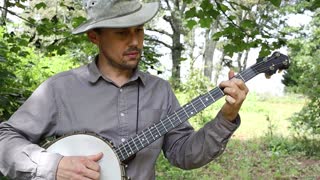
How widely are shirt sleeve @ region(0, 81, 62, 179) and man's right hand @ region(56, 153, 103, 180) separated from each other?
0.03 m

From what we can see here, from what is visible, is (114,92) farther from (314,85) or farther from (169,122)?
(314,85)

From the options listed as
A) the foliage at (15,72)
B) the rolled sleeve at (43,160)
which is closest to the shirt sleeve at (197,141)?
the rolled sleeve at (43,160)

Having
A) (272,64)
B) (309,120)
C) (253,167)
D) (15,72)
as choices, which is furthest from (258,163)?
(272,64)

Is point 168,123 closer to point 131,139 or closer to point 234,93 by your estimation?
point 131,139

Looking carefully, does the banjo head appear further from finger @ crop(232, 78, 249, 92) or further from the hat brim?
finger @ crop(232, 78, 249, 92)

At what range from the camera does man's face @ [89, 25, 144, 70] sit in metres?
1.89

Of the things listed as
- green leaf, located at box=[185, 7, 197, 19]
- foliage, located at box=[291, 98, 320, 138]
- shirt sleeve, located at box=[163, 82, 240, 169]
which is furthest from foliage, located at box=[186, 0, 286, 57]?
foliage, located at box=[291, 98, 320, 138]

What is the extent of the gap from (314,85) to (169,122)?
236 inches

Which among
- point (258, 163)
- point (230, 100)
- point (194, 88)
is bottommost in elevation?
point (258, 163)

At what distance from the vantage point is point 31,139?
1867 millimetres

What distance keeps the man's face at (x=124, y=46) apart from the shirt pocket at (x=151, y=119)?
0.20 metres

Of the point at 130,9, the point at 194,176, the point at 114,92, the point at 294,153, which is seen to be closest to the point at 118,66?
the point at 114,92

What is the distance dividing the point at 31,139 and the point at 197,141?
0.68 metres

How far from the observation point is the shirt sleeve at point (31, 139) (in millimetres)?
1746
